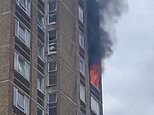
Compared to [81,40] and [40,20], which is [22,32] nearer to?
[40,20]

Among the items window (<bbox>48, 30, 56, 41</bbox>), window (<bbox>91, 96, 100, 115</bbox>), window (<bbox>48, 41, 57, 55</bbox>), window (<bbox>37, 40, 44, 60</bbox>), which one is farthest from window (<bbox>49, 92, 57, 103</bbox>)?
window (<bbox>91, 96, 100, 115</bbox>)

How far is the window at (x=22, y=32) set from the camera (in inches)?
1895

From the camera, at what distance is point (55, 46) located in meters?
52.9

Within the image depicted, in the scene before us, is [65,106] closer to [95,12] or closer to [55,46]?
[55,46]

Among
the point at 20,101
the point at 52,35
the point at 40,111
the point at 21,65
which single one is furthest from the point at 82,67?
the point at 20,101

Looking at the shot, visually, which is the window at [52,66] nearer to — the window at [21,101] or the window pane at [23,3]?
the window pane at [23,3]

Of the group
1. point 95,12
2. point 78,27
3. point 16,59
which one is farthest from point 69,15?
point 16,59

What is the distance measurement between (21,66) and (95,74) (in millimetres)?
14169

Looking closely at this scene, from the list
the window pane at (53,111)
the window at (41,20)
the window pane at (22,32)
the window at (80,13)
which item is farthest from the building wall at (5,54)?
the window at (80,13)

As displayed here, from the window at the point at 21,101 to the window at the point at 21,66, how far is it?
5.16 ft

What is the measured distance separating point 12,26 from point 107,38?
17908 millimetres

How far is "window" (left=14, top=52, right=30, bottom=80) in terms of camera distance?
46.9m

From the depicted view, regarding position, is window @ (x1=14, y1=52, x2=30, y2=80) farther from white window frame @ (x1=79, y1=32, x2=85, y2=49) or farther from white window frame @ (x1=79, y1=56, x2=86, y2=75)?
white window frame @ (x1=79, y1=32, x2=85, y2=49)

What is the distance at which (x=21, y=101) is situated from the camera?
4647 centimetres
